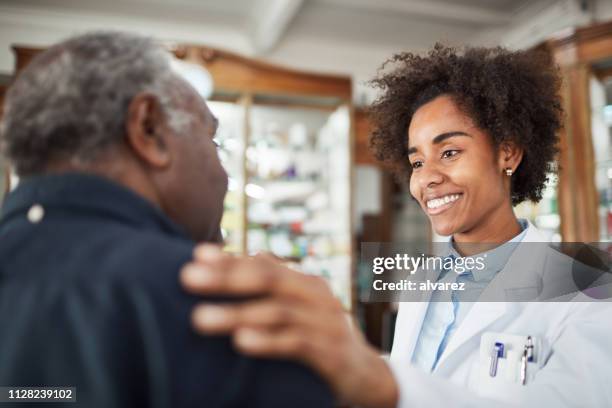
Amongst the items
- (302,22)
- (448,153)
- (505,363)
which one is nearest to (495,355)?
(505,363)

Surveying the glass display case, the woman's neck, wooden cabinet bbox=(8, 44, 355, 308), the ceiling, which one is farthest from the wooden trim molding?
the woman's neck

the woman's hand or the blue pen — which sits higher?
the woman's hand

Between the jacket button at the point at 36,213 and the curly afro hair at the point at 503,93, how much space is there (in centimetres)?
108

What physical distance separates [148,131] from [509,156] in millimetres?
1031

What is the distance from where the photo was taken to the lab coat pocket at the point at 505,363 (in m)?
0.96

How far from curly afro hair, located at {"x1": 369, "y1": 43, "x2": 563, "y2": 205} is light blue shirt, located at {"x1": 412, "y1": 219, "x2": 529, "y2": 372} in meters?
0.25

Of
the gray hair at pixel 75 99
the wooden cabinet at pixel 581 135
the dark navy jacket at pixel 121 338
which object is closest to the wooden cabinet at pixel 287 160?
the wooden cabinet at pixel 581 135

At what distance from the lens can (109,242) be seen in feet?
1.65

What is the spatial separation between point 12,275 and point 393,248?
90 cm

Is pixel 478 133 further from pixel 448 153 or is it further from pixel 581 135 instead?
pixel 581 135

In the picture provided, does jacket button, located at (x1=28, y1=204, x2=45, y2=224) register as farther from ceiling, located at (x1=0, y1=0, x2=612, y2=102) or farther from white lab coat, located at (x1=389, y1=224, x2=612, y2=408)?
ceiling, located at (x1=0, y1=0, x2=612, y2=102)

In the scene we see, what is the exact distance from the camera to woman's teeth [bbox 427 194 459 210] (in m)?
1.25

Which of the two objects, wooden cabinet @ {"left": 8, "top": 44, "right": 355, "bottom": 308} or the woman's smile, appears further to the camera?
wooden cabinet @ {"left": 8, "top": 44, "right": 355, "bottom": 308}

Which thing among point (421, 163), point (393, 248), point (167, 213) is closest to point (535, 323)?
point (393, 248)
